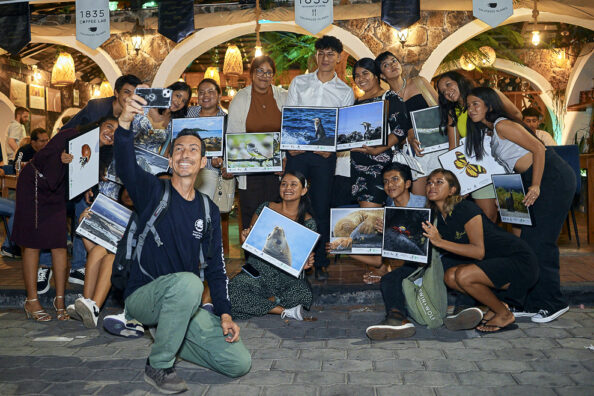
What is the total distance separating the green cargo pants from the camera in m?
3.01

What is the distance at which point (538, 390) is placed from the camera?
116 inches

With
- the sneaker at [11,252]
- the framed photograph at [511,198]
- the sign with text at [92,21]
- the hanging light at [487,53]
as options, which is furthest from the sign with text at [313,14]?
the hanging light at [487,53]

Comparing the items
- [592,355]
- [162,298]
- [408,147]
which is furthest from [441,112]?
[162,298]

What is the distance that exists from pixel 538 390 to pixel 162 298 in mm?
2007

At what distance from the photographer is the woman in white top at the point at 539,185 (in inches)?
168

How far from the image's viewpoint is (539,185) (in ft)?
14.0

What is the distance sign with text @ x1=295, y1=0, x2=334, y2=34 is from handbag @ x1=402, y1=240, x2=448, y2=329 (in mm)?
3071

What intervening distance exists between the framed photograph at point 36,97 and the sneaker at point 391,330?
14.3 metres

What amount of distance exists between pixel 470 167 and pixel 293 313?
1.85 metres

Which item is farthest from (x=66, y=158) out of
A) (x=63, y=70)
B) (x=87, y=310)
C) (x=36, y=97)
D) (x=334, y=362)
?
(x=36, y=97)

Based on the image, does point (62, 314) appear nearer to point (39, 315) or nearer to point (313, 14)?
point (39, 315)

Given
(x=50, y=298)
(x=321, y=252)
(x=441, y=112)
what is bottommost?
(x=50, y=298)

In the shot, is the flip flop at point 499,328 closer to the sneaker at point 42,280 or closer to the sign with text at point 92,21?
the sneaker at point 42,280

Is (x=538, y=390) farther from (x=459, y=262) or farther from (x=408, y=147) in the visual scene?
(x=408, y=147)
